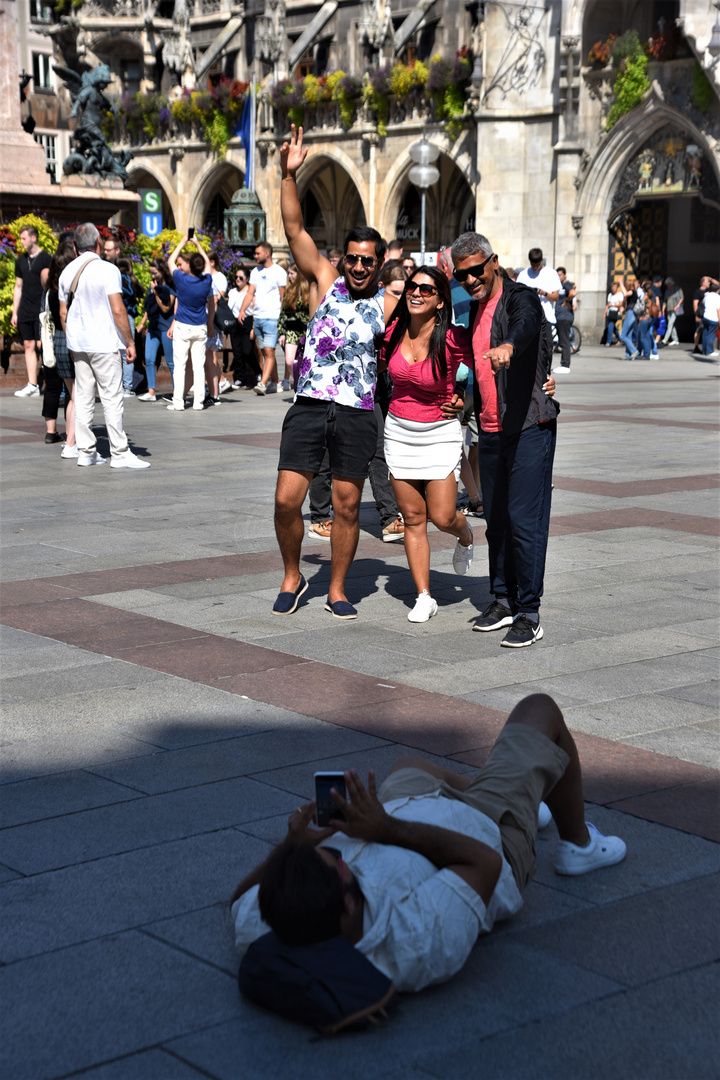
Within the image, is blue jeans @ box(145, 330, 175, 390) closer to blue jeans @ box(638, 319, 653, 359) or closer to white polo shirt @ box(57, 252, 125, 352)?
white polo shirt @ box(57, 252, 125, 352)

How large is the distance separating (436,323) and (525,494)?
3.35 ft

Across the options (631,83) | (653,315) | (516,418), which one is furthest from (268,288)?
(631,83)

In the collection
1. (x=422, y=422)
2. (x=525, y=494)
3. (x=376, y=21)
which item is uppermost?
(x=376, y=21)

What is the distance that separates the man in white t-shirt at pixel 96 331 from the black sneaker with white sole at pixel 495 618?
565 centimetres

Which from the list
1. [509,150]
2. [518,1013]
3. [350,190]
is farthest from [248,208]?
[518,1013]

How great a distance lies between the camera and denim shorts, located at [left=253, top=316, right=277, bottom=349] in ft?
60.0

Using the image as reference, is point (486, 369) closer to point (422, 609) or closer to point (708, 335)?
point (422, 609)

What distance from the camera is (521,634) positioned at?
6176 millimetres

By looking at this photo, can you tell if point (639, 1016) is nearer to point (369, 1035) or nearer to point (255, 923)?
point (369, 1035)

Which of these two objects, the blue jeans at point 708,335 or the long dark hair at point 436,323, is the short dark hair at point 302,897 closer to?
the long dark hair at point 436,323

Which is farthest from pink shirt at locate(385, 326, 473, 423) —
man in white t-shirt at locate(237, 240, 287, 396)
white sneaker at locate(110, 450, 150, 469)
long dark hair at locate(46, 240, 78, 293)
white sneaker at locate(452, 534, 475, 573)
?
man in white t-shirt at locate(237, 240, 287, 396)

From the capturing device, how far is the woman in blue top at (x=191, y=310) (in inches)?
622

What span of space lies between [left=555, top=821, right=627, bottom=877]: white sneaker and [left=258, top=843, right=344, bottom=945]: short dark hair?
100 cm

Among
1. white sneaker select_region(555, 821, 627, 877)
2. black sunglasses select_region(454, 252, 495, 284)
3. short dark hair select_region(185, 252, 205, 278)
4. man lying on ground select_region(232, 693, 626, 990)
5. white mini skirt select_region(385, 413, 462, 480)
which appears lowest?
white sneaker select_region(555, 821, 627, 877)
